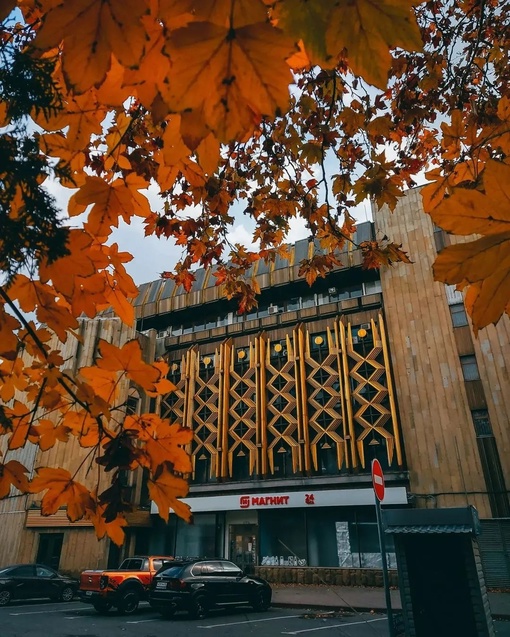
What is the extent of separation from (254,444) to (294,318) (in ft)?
20.3

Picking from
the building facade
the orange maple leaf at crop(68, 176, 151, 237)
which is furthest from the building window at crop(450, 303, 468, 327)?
the orange maple leaf at crop(68, 176, 151, 237)

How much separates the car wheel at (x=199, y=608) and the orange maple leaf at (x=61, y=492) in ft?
33.6

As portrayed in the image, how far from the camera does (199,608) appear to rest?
9.74 metres

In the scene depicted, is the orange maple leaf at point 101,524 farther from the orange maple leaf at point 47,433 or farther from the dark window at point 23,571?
the dark window at point 23,571

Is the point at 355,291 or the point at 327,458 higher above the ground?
the point at 355,291

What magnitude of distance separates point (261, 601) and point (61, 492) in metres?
12.0

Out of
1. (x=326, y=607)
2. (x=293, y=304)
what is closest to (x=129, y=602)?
(x=326, y=607)

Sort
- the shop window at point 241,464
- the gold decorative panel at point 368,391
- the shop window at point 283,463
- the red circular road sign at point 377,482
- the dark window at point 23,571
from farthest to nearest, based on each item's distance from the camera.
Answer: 1. the shop window at point 241,464
2. the shop window at point 283,463
3. the gold decorative panel at point 368,391
4. the dark window at point 23,571
5. the red circular road sign at point 377,482

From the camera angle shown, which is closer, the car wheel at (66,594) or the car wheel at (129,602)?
the car wheel at (129,602)

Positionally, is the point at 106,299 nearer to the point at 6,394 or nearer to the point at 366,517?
the point at 6,394

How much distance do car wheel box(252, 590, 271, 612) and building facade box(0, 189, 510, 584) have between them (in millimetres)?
5622

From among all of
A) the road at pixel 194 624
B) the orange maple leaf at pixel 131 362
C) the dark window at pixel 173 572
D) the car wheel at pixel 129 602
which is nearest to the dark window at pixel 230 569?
the road at pixel 194 624

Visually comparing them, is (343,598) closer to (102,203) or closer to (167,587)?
(167,587)

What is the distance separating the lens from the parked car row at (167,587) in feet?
32.0
